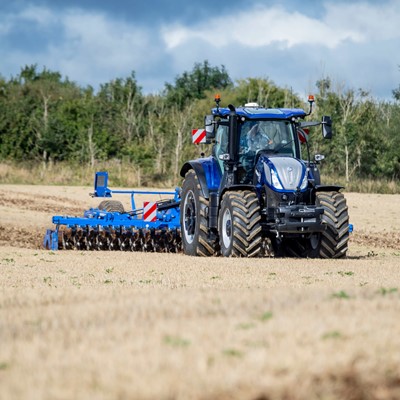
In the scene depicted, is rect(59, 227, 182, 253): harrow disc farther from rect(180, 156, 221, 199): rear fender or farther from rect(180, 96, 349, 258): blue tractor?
rect(180, 156, 221, 199): rear fender

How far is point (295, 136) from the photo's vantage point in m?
14.1

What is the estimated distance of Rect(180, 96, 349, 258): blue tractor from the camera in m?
13.1

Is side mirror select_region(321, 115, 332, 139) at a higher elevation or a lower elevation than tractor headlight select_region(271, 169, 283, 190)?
higher

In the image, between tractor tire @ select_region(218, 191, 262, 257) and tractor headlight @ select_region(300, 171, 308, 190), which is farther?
tractor headlight @ select_region(300, 171, 308, 190)

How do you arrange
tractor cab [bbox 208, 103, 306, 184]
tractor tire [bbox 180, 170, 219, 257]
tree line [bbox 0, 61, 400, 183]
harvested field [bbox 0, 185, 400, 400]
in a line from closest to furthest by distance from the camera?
harvested field [bbox 0, 185, 400, 400], tractor cab [bbox 208, 103, 306, 184], tractor tire [bbox 180, 170, 219, 257], tree line [bbox 0, 61, 400, 183]

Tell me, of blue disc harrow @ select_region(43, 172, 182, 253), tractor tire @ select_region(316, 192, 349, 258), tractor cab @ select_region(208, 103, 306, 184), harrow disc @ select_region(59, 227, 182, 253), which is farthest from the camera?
harrow disc @ select_region(59, 227, 182, 253)

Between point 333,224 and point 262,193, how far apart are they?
3.69 feet

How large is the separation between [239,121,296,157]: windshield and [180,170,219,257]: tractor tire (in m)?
1.15

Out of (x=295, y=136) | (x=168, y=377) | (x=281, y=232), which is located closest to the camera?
(x=168, y=377)

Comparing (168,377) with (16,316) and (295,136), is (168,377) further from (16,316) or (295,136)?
(295,136)

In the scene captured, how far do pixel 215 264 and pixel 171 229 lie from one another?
545 centimetres

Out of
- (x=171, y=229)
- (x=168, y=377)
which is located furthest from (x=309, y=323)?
(x=171, y=229)

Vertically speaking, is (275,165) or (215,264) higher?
(275,165)

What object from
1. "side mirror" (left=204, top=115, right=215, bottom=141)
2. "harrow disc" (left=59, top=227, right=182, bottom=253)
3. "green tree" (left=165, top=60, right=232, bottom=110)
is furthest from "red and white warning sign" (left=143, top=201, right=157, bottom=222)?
"green tree" (left=165, top=60, right=232, bottom=110)
